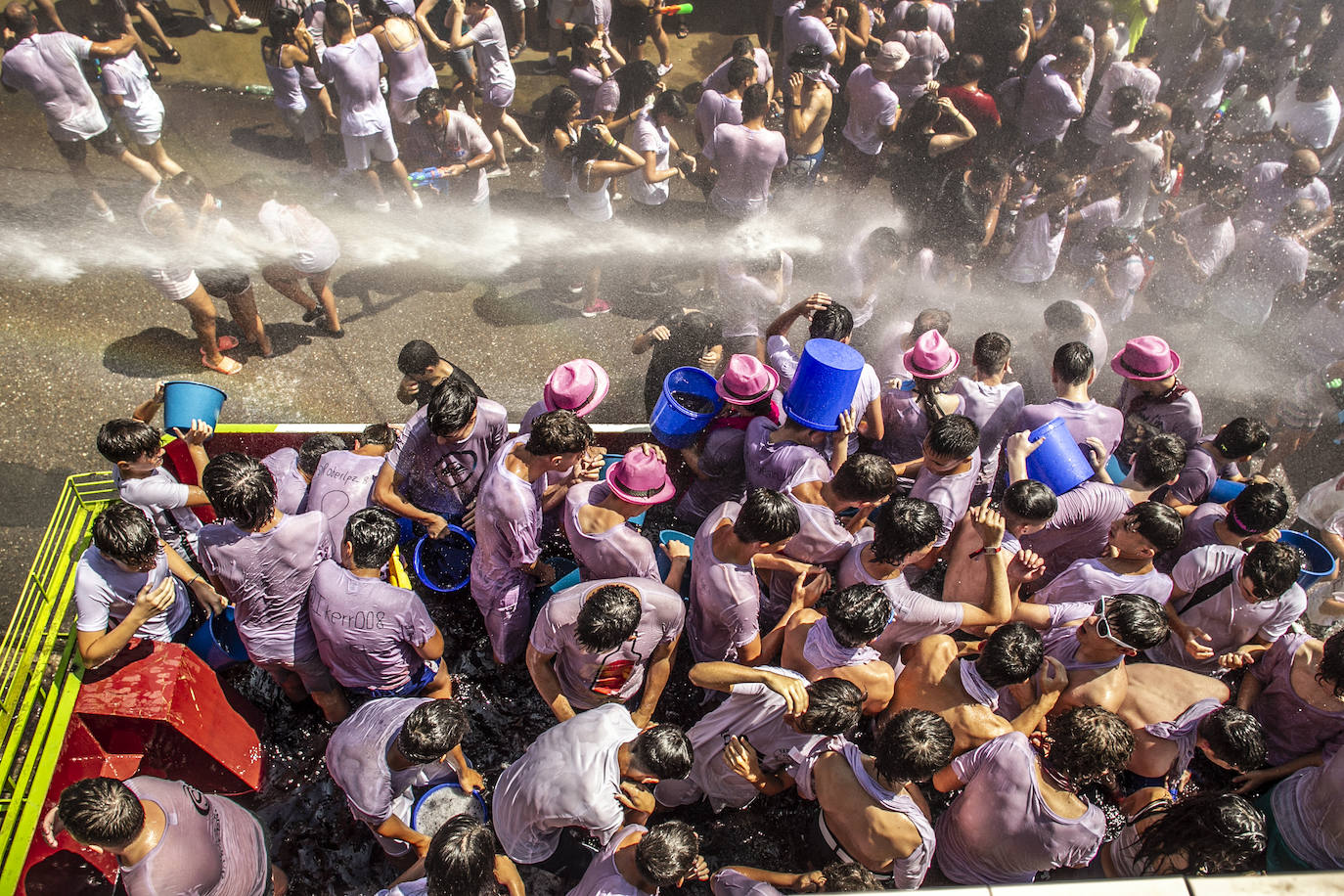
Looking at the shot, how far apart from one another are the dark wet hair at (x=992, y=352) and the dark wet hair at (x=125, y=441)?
4.55 metres

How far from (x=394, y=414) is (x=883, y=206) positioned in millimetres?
5883

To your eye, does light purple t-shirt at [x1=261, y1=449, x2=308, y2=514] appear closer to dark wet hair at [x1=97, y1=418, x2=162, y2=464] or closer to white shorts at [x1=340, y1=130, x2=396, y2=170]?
dark wet hair at [x1=97, y1=418, x2=162, y2=464]

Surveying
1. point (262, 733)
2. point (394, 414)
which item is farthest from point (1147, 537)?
point (394, 414)

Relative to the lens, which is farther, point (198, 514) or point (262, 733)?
point (198, 514)

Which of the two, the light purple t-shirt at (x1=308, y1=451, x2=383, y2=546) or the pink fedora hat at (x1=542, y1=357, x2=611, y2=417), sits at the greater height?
the pink fedora hat at (x1=542, y1=357, x2=611, y2=417)

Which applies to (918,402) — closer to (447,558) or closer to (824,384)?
(824,384)

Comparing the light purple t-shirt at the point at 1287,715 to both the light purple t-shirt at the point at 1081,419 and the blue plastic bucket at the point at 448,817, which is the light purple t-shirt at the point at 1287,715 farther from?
A: the blue plastic bucket at the point at 448,817

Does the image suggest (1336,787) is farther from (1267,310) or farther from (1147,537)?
(1267,310)

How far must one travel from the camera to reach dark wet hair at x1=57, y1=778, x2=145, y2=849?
2.66 metres

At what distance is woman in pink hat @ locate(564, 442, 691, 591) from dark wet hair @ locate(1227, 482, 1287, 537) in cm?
294

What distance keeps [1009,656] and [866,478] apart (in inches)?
40.6

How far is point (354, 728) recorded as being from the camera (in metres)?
3.31

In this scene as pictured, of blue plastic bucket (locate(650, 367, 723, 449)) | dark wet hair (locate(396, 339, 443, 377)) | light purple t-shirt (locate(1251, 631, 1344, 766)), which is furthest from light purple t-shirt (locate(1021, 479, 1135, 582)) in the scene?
dark wet hair (locate(396, 339, 443, 377))

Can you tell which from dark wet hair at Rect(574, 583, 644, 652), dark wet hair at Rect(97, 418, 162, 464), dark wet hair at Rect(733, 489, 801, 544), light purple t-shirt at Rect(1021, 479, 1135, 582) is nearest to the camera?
dark wet hair at Rect(574, 583, 644, 652)
